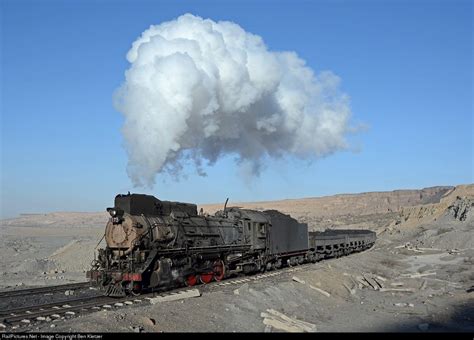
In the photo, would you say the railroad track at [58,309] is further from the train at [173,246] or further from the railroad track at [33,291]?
the railroad track at [33,291]

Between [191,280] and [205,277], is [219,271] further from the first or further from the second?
[191,280]

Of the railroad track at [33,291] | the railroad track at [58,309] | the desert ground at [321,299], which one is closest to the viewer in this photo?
the desert ground at [321,299]

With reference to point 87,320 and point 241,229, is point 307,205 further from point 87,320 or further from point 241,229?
point 87,320

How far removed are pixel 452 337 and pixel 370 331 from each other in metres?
1.58

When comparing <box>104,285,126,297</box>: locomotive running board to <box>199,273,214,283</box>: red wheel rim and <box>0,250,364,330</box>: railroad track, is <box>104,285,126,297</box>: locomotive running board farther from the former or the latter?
<box>199,273,214,283</box>: red wheel rim

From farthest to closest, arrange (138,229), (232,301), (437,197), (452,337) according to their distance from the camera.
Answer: (437,197), (138,229), (232,301), (452,337)

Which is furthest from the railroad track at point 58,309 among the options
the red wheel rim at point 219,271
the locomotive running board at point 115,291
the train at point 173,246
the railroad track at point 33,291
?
the red wheel rim at point 219,271

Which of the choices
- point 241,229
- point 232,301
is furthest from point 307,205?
point 232,301

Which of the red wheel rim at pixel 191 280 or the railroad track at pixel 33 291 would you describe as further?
the red wheel rim at pixel 191 280

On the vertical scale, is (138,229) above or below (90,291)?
above

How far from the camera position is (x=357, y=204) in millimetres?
109938

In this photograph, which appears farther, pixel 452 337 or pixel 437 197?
pixel 437 197

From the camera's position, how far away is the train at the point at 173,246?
45.9 feet

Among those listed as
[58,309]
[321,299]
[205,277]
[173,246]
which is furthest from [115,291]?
[321,299]
